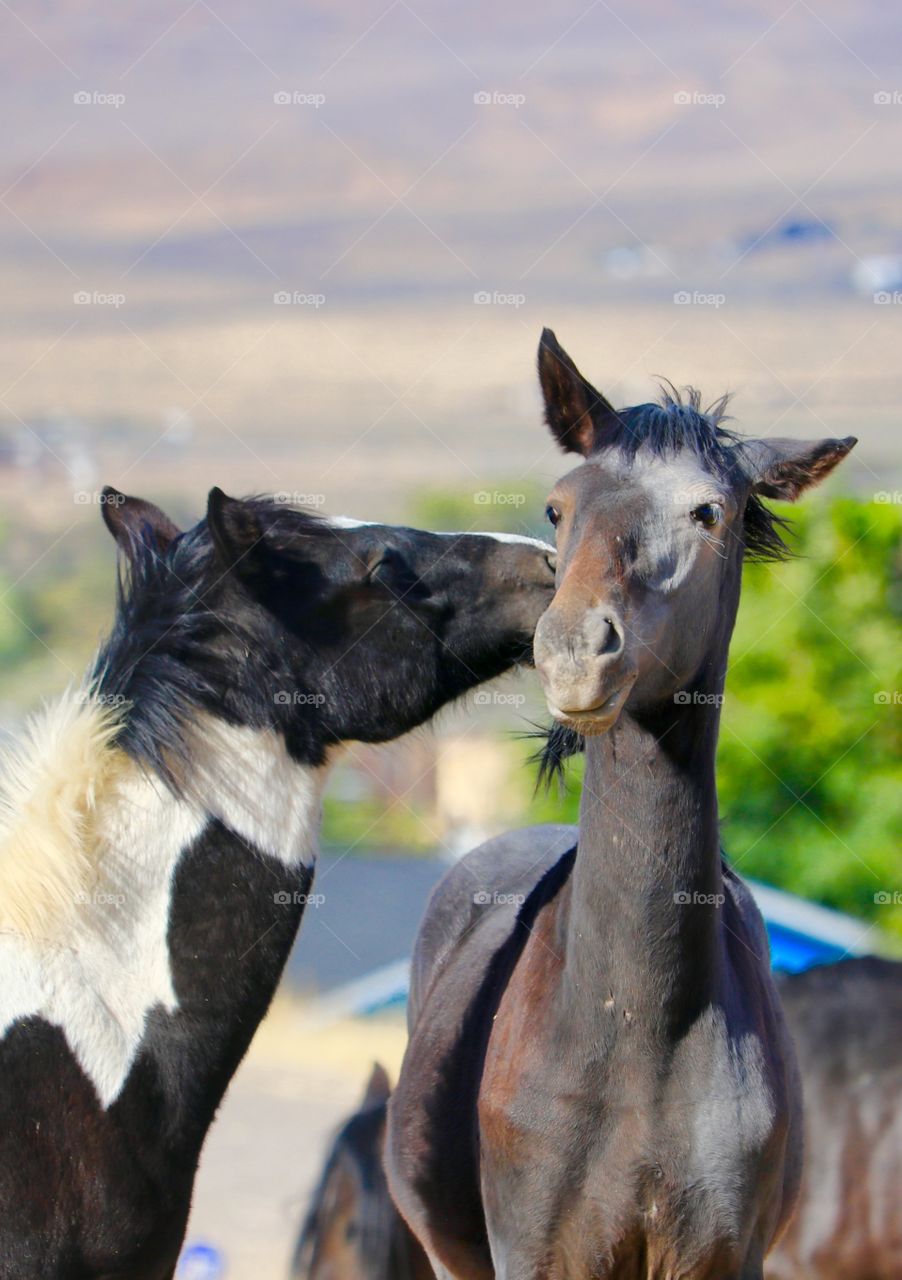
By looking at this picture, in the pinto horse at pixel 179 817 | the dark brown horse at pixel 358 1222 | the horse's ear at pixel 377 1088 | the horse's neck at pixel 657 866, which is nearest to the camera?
the pinto horse at pixel 179 817

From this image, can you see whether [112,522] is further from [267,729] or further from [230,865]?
[230,865]

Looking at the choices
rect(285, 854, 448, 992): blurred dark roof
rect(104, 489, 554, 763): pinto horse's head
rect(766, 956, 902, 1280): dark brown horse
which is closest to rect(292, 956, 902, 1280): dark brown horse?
rect(766, 956, 902, 1280): dark brown horse

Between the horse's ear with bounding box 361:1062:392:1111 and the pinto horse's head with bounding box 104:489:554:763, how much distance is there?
2753mm

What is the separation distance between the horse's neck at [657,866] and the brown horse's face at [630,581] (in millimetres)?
156

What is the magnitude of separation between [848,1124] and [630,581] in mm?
3480

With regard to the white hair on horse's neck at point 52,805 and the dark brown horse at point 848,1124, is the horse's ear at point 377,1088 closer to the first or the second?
the dark brown horse at point 848,1124

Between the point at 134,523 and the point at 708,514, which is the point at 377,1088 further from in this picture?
the point at 708,514

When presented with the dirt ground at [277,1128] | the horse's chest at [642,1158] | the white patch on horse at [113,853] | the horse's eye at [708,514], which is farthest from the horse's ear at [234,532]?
the dirt ground at [277,1128]

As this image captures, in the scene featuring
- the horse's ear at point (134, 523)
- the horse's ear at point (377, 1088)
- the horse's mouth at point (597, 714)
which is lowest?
the horse's ear at point (377, 1088)

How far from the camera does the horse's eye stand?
129 inches

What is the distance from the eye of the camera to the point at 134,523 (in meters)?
Answer: 3.70

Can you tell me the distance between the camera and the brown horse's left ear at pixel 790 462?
11.4 feet

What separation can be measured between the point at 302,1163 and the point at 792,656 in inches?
228

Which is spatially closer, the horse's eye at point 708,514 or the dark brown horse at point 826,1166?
the horse's eye at point 708,514
